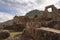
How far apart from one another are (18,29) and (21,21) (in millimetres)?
8598

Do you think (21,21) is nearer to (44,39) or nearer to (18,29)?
(18,29)

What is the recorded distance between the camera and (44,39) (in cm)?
1378

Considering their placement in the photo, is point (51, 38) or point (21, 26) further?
point (21, 26)

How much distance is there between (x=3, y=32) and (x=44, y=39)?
13.8 metres

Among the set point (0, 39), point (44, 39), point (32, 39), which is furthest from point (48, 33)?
point (0, 39)

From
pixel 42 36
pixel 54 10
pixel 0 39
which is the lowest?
pixel 0 39

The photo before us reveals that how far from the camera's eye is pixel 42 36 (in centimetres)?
1438

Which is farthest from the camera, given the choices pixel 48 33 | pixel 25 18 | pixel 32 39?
pixel 25 18

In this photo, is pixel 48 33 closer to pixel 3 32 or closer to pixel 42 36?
pixel 42 36

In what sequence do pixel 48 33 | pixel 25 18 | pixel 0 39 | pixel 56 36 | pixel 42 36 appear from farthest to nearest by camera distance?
pixel 25 18, pixel 0 39, pixel 42 36, pixel 48 33, pixel 56 36

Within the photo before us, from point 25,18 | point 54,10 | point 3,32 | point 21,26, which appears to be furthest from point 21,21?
point 3,32

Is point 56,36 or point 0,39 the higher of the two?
point 56,36

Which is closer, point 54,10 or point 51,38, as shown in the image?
point 51,38

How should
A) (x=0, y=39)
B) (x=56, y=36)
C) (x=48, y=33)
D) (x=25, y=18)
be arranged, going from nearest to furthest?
(x=56, y=36) < (x=48, y=33) < (x=0, y=39) < (x=25, y=18)
